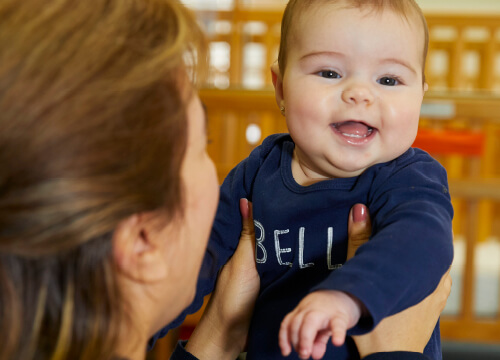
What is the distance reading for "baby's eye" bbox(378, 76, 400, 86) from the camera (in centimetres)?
91

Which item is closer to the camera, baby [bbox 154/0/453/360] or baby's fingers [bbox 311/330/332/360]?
baby's fingers [bbox 311/330/332/360]

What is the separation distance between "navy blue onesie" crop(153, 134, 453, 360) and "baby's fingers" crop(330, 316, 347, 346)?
0.13 feet

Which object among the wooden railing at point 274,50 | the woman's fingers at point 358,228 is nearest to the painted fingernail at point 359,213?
the woman's fingers at point 358,228

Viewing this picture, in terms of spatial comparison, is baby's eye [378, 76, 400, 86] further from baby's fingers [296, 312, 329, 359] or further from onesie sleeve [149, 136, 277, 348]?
baby's fingers [296, 312, 329, 359]

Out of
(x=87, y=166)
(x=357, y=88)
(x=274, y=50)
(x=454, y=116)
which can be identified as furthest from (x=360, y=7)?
(x=274, y=50)


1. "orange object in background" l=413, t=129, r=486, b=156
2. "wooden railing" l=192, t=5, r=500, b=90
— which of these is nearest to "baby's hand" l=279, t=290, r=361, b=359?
"orange object in background" l=413, t=129, r=486, b=156

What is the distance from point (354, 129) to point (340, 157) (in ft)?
0.16

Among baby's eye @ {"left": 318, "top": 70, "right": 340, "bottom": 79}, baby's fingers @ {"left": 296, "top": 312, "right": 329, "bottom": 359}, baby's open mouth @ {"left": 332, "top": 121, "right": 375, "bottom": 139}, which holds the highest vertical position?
baby's eye @ {"left": 318, "top": 70, "right": 340, "bottom": 79}

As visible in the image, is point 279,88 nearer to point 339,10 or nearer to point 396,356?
point 339,10

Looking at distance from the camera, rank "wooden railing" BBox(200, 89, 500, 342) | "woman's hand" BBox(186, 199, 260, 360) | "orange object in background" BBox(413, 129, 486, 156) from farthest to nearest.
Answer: "orange object in background" BBox(413, 129, 486, 156), "wooden railing" BBox(200, 89, 500, 342), "woman's hand" BBox(186, 199, 260, 360)

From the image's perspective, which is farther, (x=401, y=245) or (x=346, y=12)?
(x=346, y=12)

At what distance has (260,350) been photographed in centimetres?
96

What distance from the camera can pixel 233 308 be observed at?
3.41ft

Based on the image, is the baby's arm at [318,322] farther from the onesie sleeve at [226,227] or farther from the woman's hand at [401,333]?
the onesie sleeve at [226,227]
